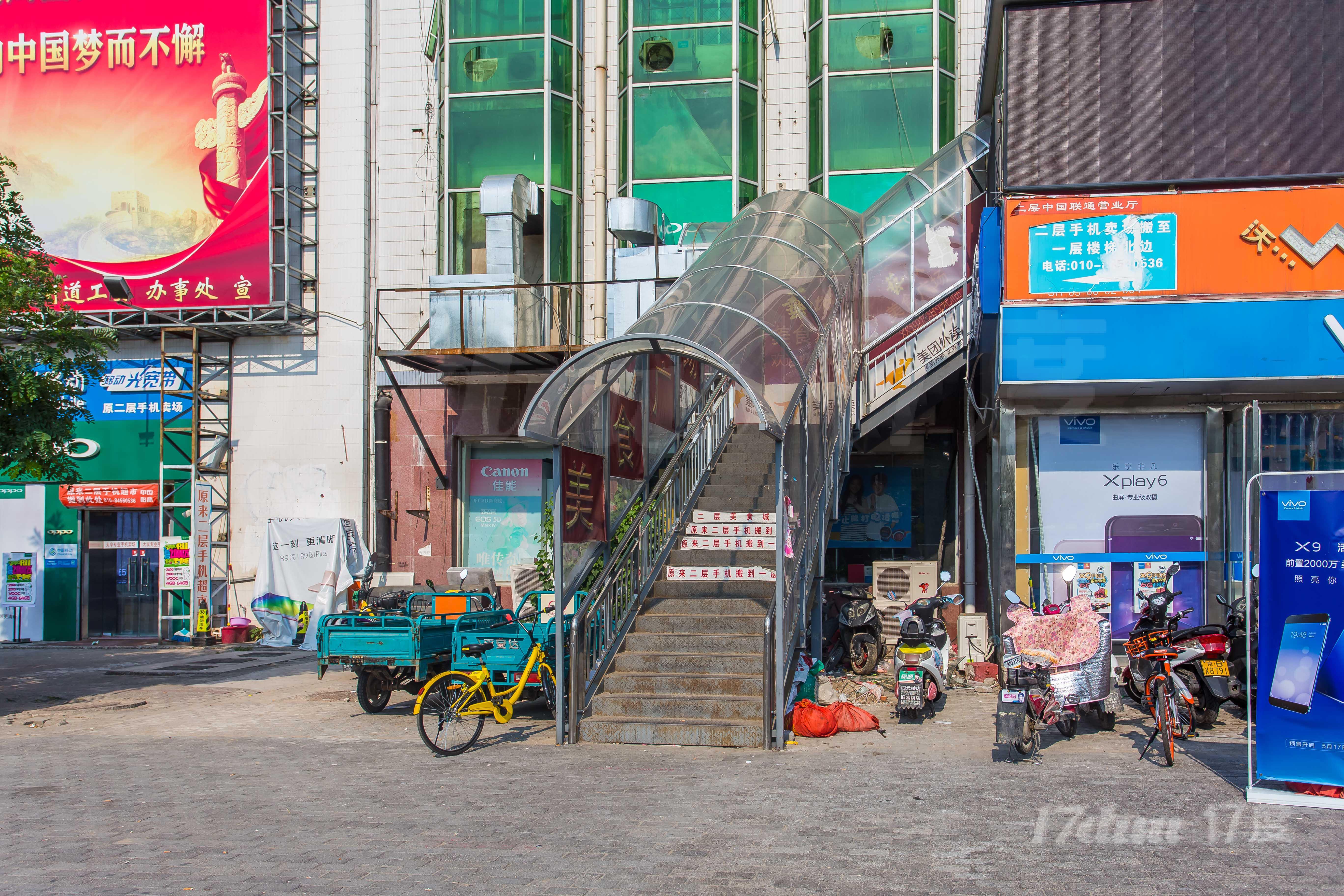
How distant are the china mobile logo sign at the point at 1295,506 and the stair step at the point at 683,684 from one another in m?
4.18

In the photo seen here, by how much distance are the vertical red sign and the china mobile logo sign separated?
19.2 feet

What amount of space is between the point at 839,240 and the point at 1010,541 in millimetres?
4256

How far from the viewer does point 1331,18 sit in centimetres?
1188

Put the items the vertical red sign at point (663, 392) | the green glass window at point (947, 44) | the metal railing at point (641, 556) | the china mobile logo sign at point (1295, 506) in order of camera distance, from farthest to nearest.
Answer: the green glass window at point (947, 44) < the vertical red sign at point (663, 392) < the metal railing at point (641, 556) < the china mobile logo sign at point (1295, 506)

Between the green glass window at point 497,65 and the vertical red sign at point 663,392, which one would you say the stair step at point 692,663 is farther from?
the green glass window at point 497,65

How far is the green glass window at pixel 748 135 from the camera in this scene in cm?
1780

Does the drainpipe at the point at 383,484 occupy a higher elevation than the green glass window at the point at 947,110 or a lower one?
lower

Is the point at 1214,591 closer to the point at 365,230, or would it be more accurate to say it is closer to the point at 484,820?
the point at 484,820

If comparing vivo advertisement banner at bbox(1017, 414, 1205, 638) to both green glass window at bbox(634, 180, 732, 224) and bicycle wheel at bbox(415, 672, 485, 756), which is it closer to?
bicycle wheel at bbox(415, 672, 485, 756)

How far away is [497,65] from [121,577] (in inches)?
443

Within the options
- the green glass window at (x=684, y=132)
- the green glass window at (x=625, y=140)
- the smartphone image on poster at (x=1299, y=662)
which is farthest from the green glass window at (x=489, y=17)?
the smartphone image on poster at (x=1299, y=662)

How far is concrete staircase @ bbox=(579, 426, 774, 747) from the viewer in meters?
8.90

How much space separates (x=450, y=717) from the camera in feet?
28.4

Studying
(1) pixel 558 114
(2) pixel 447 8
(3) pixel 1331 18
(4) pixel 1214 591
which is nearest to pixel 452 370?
(1) pixel 558 114
